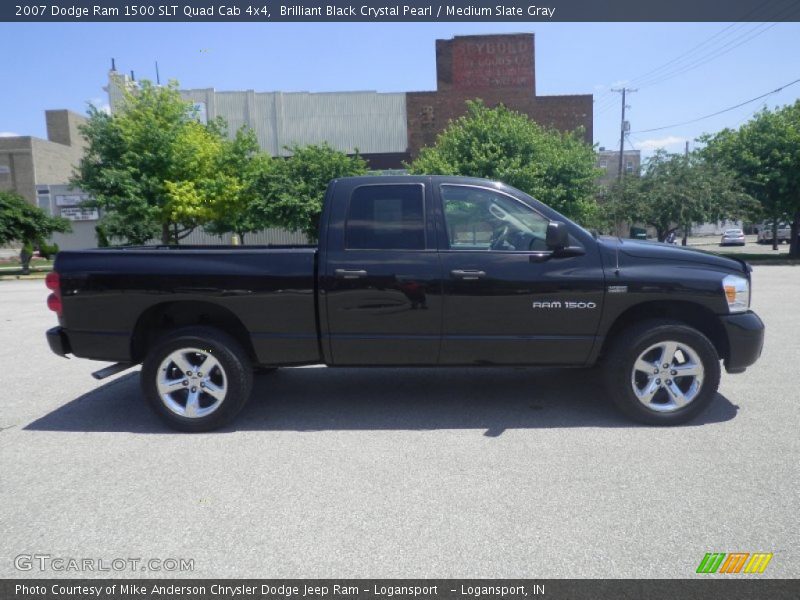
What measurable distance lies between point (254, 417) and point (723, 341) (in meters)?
4.05

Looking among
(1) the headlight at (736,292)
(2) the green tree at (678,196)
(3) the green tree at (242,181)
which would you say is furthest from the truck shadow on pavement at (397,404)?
(2) the green tree at (678,196)

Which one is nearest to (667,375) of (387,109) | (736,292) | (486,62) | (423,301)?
(736,292)

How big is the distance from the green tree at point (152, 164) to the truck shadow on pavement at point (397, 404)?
19.4 meters

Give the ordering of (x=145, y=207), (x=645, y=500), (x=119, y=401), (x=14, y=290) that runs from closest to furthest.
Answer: (x=645, y=500)
(x=119, y=401)
(x=14, y=290)
(x=145, y=207)

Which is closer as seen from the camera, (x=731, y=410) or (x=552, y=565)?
(x=552, y=565)

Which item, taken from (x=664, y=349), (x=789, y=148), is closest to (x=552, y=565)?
(x=664, y=349)

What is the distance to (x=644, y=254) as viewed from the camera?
15.5ft

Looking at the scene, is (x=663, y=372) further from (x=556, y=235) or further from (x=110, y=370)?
(x=110, y=370)

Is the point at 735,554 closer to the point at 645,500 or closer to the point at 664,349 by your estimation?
the point at 645,500

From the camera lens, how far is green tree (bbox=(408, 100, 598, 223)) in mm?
22203

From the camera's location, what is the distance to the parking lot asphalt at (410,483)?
9.70 feet

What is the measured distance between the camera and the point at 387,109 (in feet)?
123

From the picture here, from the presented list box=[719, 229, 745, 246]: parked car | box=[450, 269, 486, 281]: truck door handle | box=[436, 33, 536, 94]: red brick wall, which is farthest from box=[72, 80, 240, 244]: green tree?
box=[719, 229, 745, 246]: parked car

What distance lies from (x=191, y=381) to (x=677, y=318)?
410cm
